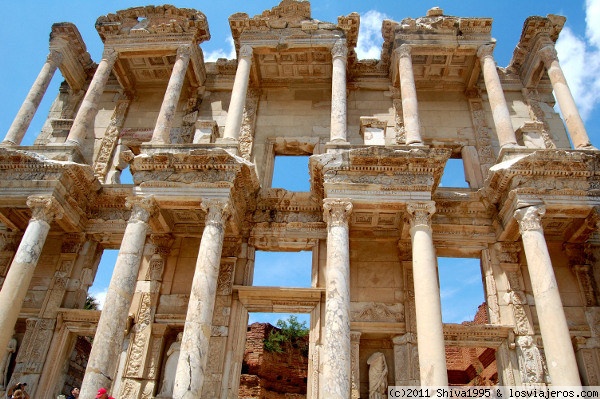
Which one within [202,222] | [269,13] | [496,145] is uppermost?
[269,13]

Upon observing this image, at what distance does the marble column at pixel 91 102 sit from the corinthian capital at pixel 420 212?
8.92m

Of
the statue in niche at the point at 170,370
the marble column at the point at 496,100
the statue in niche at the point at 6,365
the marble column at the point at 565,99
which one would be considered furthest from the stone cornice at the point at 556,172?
the statue in niche at the point at 6,365

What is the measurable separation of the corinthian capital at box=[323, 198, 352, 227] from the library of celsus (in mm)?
52

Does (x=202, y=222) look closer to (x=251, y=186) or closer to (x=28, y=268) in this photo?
(x=251, y=186)

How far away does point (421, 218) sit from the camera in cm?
1066

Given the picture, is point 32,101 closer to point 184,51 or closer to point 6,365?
point 184,51

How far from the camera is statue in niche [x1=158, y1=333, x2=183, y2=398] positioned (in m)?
11.2

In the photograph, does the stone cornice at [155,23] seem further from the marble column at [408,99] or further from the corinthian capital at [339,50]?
the marble column at [408,99]

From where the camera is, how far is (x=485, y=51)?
14.2 meters

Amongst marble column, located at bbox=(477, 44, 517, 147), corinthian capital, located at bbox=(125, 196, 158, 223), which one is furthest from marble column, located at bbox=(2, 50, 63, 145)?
marble column, located at bbox=(477, 44, 517, 147)

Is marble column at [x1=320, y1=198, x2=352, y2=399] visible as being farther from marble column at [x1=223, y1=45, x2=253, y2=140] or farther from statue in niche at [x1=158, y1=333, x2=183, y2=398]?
statue in niche at [x1=158, y1=333, x2=183, y2=398]

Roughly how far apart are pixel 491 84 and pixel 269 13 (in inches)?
284

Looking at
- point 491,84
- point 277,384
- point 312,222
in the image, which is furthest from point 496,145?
point 277,384

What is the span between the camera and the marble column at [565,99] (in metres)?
12.5
